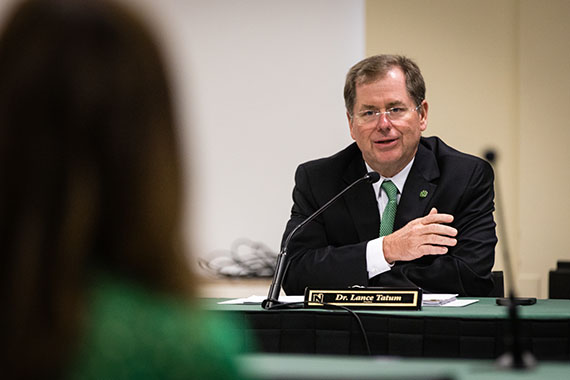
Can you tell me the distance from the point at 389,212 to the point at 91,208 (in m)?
2.19

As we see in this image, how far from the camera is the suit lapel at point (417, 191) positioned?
9.21 feet

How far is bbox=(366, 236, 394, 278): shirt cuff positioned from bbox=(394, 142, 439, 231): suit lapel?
0.24 m

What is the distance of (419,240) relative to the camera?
8.23 ft

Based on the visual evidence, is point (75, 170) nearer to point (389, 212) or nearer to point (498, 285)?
point (389, 212)

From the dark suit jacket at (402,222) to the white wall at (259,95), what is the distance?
3.93 feet

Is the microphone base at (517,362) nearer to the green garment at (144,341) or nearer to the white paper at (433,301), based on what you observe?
the green garment at (144,341)

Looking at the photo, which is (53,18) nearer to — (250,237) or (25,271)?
→ (25,271)

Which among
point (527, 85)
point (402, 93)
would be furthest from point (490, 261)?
point (527, 85)

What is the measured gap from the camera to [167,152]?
2.50 ft

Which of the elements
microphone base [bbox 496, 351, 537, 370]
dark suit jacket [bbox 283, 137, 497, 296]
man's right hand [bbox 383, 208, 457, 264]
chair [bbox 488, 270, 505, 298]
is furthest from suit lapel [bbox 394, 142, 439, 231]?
microphone base [bbox 496, 351, 537, 370]

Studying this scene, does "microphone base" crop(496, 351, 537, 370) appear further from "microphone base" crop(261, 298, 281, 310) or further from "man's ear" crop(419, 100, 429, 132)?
"man's ear" crop(419, 100, 429, 132)

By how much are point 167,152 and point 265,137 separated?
11.9 feet

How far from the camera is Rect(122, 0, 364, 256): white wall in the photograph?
431 cm

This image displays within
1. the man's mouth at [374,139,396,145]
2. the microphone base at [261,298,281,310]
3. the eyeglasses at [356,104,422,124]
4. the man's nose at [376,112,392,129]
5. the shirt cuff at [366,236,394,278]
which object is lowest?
the microphone base at [261,298,281,310]
